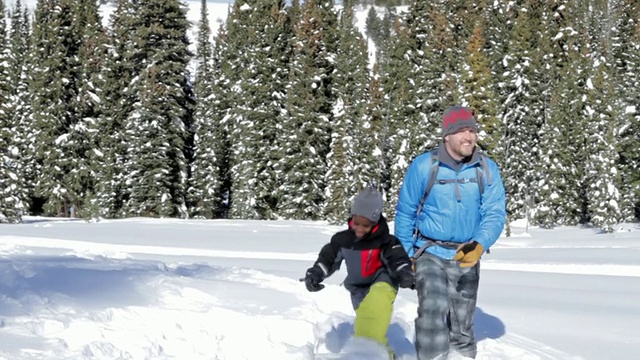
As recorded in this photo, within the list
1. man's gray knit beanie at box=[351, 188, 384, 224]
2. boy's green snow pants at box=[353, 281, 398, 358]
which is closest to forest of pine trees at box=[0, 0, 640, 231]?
man's gray knit beanie at box=[351, 188, 384, 224]

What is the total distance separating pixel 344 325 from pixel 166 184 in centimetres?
2970

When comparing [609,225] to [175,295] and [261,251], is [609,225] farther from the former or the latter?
[175,295]

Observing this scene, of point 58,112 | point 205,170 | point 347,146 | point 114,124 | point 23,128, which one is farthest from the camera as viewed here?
point 205,170

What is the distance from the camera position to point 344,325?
7547 mm

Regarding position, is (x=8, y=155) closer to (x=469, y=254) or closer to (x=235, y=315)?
(x=235, y=315)

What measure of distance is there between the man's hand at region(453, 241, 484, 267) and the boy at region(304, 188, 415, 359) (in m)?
0.43

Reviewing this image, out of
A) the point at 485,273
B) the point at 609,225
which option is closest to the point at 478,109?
the point at 609,225

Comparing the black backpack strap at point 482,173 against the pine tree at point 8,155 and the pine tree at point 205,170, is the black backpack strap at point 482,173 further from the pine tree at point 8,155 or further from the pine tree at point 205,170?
the pine tree at point 205,170

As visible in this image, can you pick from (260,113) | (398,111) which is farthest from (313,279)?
(398,111)

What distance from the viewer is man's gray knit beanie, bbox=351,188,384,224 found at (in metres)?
6.25

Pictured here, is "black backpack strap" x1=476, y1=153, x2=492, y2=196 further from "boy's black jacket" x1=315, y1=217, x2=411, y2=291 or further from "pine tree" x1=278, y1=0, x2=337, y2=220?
"pine tree" x1=278, y1=0, x2=337, y2=220

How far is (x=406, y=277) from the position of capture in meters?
5.95

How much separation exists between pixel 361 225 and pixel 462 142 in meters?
1.14

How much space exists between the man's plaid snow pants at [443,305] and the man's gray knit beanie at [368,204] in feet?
1.85
